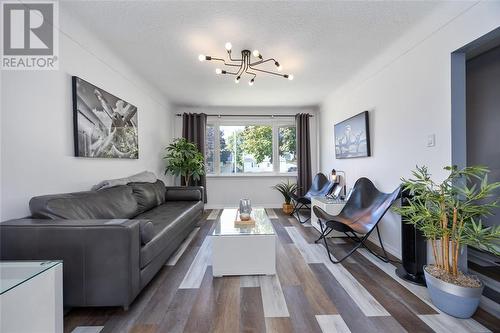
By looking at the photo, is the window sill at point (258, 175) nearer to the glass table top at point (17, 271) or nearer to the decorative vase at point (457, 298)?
the decorative vase at point (457, 298)

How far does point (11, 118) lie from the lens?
1.65m

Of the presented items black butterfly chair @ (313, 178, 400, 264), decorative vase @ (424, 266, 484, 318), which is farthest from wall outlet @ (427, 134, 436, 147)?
decorative vase @ (424, 266, 484, 318)

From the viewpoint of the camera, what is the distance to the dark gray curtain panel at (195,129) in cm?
508

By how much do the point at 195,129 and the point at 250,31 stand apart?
308 cm

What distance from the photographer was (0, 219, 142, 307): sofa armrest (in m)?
1.51

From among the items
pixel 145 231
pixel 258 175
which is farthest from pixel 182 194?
pixel 145 231

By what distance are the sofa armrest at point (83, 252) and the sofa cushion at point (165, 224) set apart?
20 centimetres

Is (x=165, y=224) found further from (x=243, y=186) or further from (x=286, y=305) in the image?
(x=243, y=186)

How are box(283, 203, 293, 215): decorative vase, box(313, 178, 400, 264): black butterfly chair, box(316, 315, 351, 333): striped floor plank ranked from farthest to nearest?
box(283, 203, 293, 215): decorative vase
box(313, 178, 400, 264): black butterfly chair
box(316, 315, 351, 333): striped floor plank

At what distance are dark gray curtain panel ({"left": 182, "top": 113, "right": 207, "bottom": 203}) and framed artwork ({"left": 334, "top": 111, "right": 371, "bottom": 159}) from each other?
2.81m

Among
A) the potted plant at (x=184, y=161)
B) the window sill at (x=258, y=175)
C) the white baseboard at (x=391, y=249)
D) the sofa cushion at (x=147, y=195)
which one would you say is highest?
the potted plant at (x=184, y=161)

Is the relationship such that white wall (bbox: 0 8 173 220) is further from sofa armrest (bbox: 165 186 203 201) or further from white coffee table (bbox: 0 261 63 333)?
sofa armrest (bbox: 165 186 203 201)

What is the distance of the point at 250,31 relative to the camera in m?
2.31

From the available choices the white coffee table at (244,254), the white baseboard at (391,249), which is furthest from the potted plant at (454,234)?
the white coffee table at (244,254)
